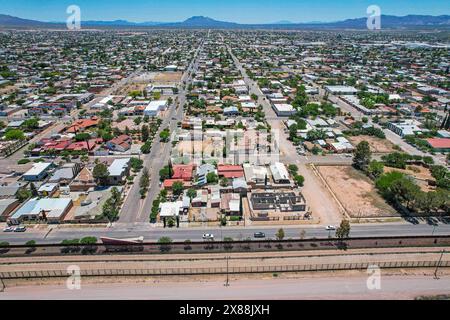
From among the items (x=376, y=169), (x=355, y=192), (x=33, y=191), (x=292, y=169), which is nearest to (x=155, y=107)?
(x=33, y=191)

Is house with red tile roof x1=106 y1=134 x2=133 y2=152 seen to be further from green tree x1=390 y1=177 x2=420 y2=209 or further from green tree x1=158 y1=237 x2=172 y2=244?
green tree x1=390 y1=177 x2=420 y2=209

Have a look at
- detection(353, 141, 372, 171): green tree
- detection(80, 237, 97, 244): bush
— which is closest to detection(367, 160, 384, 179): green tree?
detection(353, 141, 372, 171): green tree

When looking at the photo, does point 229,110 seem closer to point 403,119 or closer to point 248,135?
point 248,135

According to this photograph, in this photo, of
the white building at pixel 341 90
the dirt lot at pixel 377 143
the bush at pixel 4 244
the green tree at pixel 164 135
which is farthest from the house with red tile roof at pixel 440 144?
the bush at pixel 4 244

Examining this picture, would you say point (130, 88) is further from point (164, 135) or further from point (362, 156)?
point (362, 156)

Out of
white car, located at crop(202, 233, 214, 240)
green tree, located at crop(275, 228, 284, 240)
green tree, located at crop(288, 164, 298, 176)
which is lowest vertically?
white car, located at crop(202, 233, 214, 240)
